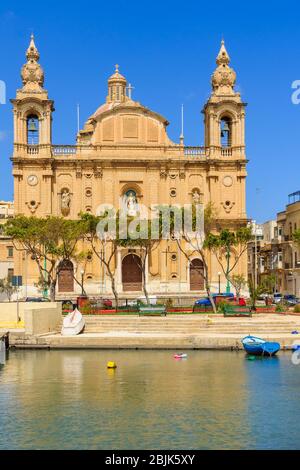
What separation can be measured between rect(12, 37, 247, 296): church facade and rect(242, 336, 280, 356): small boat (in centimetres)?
3165

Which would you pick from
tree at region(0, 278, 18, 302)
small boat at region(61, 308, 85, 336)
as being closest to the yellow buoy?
small boat at region(61, 308, 85, 336)

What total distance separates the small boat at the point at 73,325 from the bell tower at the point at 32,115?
2943 centimetres

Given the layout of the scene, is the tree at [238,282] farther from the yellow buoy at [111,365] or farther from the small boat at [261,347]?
the yellow buoy at [111,365]

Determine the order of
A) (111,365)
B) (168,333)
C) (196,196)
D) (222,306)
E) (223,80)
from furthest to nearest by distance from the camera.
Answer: (223,80) < (196,196) < (222,306) < (168,333) < (111,365)

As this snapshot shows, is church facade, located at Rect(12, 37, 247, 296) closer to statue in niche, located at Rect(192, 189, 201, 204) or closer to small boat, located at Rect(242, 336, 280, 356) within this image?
statue in niche, located at Rect(192, 189, 201, 204)

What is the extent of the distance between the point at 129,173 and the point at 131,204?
116 inches

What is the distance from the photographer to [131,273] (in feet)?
234

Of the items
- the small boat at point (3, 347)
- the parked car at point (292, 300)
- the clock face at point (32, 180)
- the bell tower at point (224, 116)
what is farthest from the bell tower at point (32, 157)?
the small boat at point (3, 347)

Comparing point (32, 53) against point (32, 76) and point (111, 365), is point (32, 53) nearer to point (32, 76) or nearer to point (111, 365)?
point (32, 76)

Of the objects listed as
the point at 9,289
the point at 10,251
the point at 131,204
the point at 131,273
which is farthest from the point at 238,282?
the point at 10,251

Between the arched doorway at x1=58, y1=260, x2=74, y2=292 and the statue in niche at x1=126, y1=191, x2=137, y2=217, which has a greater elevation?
the statue in niche at x1=126, y1=191, x2=137, y2=217

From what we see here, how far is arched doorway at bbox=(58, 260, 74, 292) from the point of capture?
6975 centimetres

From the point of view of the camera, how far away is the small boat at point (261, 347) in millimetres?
37156

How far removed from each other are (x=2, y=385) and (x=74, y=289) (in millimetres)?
39712
